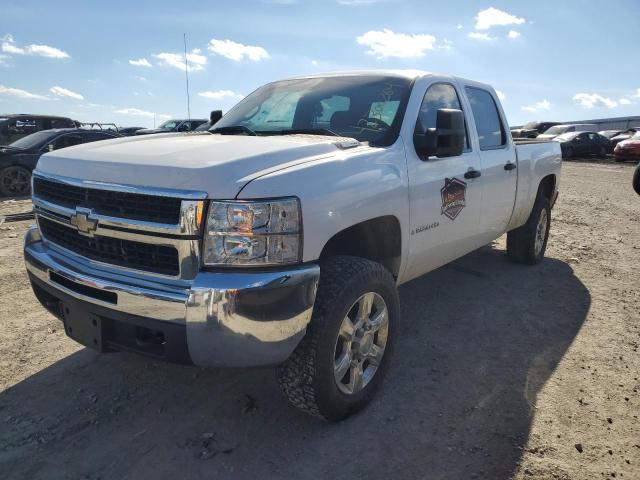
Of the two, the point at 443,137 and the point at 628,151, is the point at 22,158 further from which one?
the point at 628,151

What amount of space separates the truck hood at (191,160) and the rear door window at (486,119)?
1.74 m

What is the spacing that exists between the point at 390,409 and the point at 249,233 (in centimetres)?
138

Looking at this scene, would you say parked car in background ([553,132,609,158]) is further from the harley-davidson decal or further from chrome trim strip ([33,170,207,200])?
chrome trim strip ([33,170,207,200])

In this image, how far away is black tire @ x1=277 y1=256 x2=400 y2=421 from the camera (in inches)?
94.5

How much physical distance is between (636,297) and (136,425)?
14.4 feet

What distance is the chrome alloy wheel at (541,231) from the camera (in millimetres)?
5578

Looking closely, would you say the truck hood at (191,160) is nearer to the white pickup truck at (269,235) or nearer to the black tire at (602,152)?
the white pickup truck at (269,235)

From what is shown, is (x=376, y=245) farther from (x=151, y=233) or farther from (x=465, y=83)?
(x=465, y=83)

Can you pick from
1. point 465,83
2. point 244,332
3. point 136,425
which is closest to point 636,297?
point 465,83

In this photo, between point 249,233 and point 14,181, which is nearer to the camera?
point 249,233

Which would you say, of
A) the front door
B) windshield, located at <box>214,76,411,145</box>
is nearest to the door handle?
the front door

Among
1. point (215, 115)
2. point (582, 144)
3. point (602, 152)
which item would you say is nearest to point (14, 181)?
point (215, 115)

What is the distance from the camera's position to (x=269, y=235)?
7.10 feet

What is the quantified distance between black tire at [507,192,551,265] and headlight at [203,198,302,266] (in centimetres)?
398
